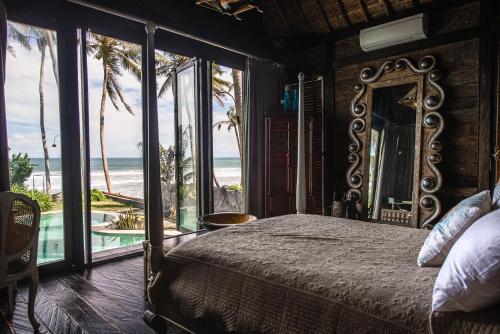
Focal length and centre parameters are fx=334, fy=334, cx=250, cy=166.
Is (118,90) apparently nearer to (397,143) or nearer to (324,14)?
(324,14)

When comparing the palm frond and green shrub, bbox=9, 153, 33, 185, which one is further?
the palm frond

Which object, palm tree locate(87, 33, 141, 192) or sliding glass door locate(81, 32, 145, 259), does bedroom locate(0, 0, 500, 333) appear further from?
palm tree locate(87, 33, 141, 192)

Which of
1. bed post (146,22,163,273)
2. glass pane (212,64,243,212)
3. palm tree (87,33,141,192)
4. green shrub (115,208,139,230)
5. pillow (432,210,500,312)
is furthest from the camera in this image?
green shrub (115,208,139,230)

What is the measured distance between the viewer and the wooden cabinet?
406 cm

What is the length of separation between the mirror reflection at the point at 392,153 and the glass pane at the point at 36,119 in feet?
10.4

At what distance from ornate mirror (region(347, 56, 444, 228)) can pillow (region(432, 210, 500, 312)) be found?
8.16 ft

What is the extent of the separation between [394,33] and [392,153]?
1.23 metres

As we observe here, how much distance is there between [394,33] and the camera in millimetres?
3428

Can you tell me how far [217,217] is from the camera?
105 inches

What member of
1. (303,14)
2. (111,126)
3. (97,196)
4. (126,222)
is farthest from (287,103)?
(111,126)

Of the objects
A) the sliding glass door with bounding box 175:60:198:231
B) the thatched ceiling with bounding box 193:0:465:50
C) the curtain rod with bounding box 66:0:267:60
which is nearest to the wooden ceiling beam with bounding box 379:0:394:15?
the thatched ceiling with bounding box 193:0:465:50

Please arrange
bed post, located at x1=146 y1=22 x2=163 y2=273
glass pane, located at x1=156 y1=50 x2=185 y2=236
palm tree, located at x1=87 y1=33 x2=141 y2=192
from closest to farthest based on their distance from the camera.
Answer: bed post, located at x1=146 y1=22 x2=163 y2=273
glass pane, located at x1=156 y1=50 x2=185 y2=236
palm tree, located at x1=87 y1=33 x2=141 y2=192

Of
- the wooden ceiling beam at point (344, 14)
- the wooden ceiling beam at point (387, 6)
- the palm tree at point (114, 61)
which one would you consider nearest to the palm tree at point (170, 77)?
the palm tree at point (114, 61)

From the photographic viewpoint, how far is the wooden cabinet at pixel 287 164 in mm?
4062
